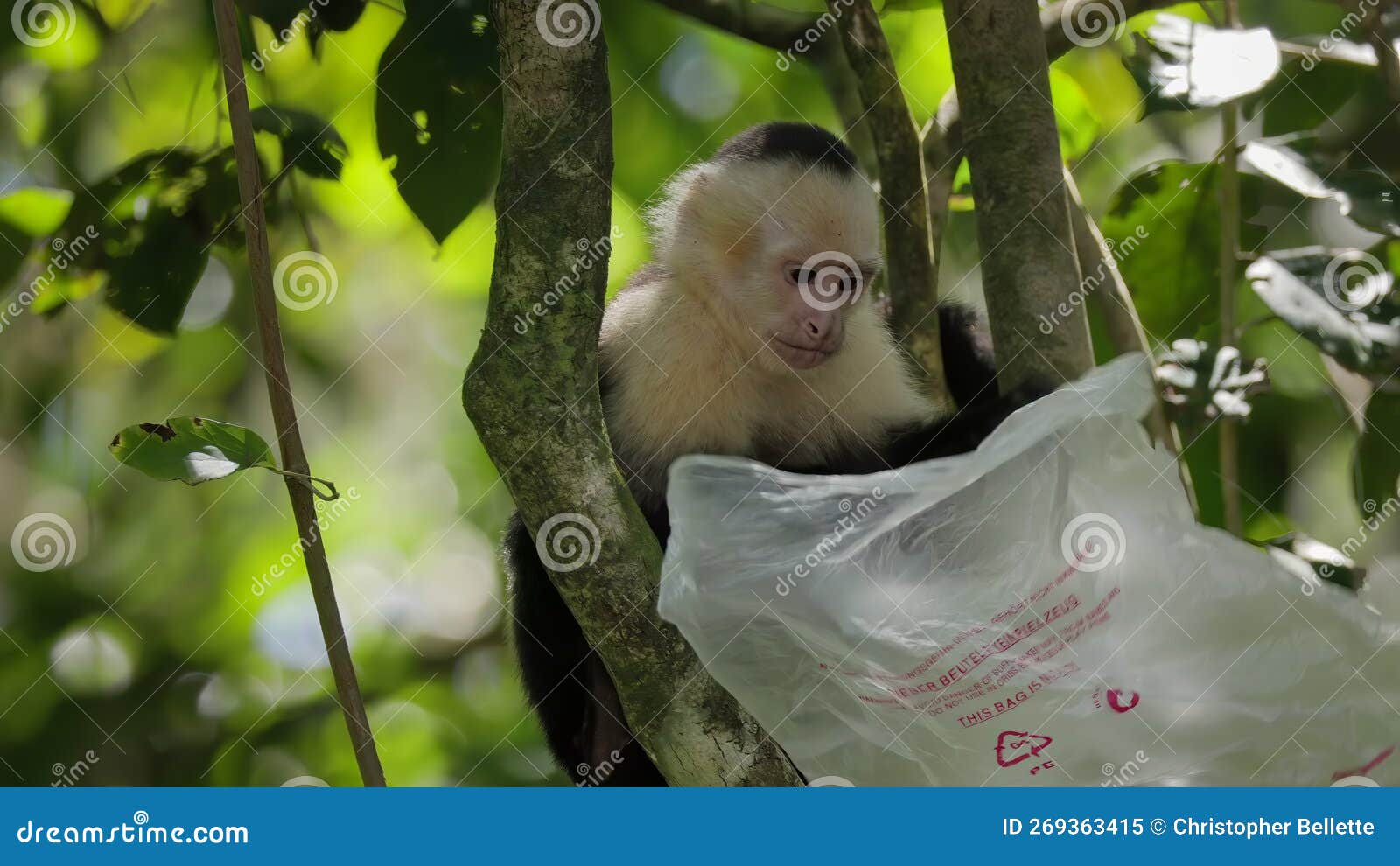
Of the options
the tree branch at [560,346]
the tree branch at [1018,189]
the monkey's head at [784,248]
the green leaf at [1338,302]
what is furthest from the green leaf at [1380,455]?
the tree branch at [560,346]

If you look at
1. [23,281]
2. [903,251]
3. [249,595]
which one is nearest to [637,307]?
[903,251]

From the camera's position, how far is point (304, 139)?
2.04 meters

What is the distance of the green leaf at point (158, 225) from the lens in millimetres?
2043

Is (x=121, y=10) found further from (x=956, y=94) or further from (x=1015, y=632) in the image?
(x=1015, y=632)

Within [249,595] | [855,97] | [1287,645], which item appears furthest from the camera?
[249,595]

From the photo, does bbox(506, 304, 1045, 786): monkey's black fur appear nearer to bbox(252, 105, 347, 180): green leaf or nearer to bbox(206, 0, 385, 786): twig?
bbox(206, 0, 385, 786): twig

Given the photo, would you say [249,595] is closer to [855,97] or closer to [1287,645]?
[855,97]

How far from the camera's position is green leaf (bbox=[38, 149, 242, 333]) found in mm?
2043

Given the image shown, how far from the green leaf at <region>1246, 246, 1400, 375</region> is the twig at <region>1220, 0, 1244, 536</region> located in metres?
0.06

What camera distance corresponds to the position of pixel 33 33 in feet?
7.45

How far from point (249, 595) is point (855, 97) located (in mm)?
1898

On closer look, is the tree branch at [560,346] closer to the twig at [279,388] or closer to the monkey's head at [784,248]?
the twig at [279,388]

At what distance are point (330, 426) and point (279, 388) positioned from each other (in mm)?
1639

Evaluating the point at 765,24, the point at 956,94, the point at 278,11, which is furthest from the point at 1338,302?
the point at 278,11
